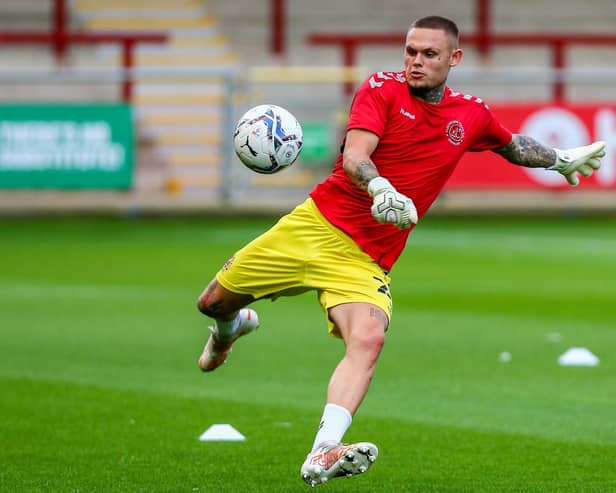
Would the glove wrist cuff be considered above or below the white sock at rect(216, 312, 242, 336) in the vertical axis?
above

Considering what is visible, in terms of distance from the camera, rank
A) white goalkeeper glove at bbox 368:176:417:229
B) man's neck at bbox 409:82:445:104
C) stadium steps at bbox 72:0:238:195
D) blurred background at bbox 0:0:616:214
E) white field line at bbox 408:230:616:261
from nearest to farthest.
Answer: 1. white goalkeeper glove at bbox 368:176:417:229
2. man's neck at bbox 409:82:445:104
3. white field line at bbox 408:230:616:261
4. blurred background at bbox 0:0:616:214
5. stadium steps at bbox 72:0:238:195

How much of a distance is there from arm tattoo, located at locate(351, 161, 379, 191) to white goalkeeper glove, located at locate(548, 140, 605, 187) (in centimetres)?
166

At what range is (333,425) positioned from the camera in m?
6.54

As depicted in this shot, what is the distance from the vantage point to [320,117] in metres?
26.6

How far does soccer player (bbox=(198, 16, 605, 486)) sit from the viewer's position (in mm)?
7125

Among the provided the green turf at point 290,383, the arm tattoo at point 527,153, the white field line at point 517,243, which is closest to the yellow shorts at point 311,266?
the green turf at point 290,383

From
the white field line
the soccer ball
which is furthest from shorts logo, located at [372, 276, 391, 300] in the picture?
the white field line

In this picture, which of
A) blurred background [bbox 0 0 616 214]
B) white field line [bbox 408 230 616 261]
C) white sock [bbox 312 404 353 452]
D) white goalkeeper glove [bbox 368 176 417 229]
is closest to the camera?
white sock [bbox 312 404 353 452]

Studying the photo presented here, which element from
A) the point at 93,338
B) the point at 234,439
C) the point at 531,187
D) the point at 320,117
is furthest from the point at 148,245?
the point at 234,439

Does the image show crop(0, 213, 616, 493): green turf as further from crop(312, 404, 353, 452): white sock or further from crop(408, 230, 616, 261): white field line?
crop(408, 230, 616, 261): white field line

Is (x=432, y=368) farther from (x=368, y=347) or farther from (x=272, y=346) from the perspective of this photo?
(x=368, y=347)

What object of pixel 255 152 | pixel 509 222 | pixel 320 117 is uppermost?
pixel 255 152

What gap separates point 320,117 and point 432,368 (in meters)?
15.9

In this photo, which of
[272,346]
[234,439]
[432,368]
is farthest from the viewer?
[272,346]
